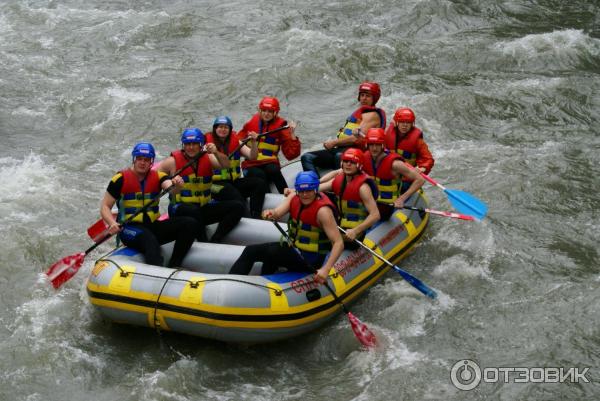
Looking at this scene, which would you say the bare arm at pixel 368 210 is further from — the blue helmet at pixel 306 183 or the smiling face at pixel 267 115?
the smiling face at pixel 267 115

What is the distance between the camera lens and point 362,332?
6832 mm

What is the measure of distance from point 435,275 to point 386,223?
0.73 metres

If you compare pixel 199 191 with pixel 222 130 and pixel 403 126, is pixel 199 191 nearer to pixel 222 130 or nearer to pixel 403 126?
pixel 222 130

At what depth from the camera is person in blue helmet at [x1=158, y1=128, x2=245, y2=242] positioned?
762 centimetres

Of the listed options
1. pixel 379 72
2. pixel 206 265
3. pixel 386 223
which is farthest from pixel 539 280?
pixel 379 72

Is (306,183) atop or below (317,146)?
atop

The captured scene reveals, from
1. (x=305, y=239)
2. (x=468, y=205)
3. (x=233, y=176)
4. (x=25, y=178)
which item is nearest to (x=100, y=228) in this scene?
(x=233, y=176)

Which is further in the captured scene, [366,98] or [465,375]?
[366,98]

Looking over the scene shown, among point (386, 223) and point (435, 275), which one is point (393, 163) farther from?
point (435, 275)

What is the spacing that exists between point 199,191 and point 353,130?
1956 millimetres

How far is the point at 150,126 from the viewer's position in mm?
12273

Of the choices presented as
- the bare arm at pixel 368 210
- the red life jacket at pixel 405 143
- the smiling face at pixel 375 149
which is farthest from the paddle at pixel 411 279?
the red life jacket at pixel 405 143

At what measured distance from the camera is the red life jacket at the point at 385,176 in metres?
7.94

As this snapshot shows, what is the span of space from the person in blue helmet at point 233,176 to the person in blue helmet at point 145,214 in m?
0.83
